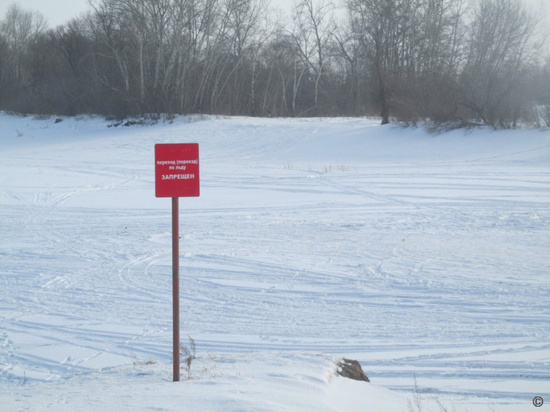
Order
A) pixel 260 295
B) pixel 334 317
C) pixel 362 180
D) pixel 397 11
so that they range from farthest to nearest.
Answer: pixel 397 11 < pixel 362 180 < pixel 260 295 < pixel 334 317

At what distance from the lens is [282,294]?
8797mm

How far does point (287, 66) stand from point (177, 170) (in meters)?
51.1

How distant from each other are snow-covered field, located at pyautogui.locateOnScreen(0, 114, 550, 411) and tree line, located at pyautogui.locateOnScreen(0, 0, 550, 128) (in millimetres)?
14177

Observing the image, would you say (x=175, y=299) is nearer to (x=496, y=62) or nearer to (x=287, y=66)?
(x=496, y=62)

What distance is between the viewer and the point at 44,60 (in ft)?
191

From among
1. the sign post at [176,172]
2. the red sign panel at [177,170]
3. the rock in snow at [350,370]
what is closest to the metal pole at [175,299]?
the sign post at [176,172]

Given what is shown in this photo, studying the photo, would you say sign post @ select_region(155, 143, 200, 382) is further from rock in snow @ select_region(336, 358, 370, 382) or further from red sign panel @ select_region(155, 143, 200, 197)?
rock in snow @ select_region(336, 358, 370, 382)

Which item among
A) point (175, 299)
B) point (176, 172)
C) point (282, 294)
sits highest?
point (176, 172)

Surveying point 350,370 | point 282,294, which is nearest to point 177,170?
point 350,370

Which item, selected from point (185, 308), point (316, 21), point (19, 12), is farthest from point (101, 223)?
point (19, 12)

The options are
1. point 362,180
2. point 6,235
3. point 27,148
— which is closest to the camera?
point 6,235

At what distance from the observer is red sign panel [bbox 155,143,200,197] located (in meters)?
5.52

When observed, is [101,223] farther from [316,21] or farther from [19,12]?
[19,12]

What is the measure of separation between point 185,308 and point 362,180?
13767 millimetres
